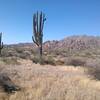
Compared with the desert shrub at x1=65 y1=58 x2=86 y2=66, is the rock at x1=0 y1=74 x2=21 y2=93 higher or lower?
lower

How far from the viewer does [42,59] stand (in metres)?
29.1

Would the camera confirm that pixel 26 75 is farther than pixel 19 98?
Yes

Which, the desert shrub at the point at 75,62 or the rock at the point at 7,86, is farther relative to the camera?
the desert shrub at the point at 75,62

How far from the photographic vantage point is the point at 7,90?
34.1 ft

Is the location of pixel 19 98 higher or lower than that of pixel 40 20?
lower

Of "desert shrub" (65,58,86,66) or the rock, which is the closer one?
the rock

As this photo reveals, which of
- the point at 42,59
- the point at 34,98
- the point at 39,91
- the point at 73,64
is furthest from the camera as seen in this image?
the point at 42,59

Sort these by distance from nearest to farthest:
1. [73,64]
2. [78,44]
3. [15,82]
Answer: [15,82] < [73,64] < [78,44]

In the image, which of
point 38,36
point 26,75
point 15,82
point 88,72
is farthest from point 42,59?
point 15,82

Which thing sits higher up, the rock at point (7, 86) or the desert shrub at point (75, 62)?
the desert shrub at point (75, 62)

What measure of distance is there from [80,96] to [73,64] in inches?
672

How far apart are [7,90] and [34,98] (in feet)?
6.60

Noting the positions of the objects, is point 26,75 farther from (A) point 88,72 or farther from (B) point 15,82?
(A) point 88,72

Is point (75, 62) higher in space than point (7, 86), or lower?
higher
